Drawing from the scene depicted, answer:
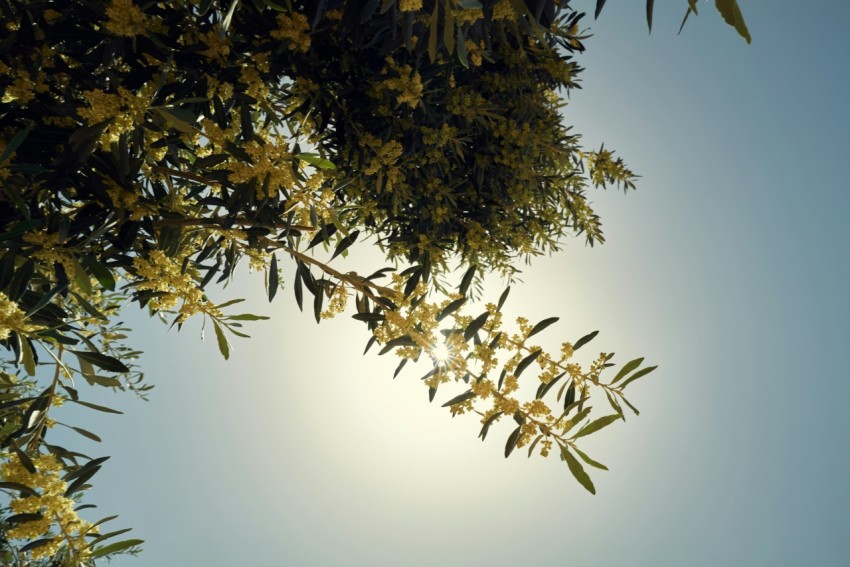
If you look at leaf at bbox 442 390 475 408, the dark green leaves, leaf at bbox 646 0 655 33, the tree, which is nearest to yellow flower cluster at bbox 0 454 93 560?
the tree

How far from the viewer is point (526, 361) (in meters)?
1.91

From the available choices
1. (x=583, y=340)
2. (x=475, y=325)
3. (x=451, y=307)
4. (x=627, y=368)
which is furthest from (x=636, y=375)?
(x=451, y=307)

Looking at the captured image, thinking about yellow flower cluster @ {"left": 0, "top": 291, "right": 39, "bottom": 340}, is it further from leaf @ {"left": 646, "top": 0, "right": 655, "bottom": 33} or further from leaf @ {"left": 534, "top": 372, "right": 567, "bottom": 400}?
leaf @ {"left": 646, "top": 0, "right": 655, "bottom": 33}

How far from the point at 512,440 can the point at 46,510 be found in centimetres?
130

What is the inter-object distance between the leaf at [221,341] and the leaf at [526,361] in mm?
1044

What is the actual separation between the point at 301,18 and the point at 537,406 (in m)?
1.42

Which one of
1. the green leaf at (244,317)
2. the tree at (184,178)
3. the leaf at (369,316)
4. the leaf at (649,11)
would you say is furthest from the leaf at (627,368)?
the green leaf at (244,317)

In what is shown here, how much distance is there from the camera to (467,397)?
6.17 feet

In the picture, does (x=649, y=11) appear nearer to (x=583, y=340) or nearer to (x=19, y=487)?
(x=583, y=340)

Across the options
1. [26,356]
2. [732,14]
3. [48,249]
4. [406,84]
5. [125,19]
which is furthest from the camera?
[406,84]

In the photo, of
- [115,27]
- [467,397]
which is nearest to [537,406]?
[467,397]

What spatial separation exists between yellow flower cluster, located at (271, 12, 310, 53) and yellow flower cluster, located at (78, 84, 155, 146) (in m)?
0.52

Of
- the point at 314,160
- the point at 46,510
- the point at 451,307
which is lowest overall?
the point at 46,510

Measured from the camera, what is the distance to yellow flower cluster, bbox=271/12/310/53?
1.90m
